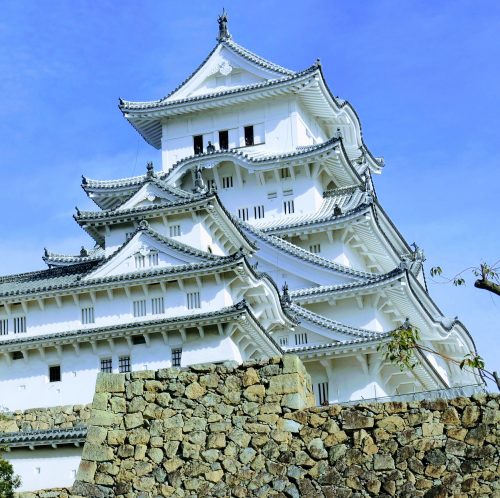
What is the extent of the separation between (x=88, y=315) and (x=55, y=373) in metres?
2.14

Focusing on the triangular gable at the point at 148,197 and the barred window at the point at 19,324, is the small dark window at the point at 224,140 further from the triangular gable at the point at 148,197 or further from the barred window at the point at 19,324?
the barred window at the point at 19,324

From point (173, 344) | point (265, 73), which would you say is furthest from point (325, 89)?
point (173, 344)

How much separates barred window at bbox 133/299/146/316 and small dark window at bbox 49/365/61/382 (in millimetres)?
2903

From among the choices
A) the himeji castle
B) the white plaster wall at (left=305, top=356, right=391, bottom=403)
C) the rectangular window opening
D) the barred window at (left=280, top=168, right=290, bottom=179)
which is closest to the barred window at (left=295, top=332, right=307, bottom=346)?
the himeji castle

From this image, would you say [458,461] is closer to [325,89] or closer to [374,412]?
[374,412]

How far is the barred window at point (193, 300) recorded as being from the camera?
39.6 meters

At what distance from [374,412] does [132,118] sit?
37.0 meters

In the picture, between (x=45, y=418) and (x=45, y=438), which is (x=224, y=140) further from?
(x=45, y=438)

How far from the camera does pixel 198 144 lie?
53.8 m

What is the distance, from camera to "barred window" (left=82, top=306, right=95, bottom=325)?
4044cm

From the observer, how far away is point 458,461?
1792 cm

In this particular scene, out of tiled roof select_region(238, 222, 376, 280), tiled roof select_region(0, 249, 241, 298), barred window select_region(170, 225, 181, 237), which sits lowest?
tiled roof select_region(0, 249, 241, 298)

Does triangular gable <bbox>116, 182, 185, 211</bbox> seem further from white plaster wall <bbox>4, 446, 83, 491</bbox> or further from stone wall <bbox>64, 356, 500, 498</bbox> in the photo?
stone wall <bbox>64, 356, 500, 498</bbox>

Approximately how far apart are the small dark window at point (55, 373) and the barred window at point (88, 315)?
1.66 metres
